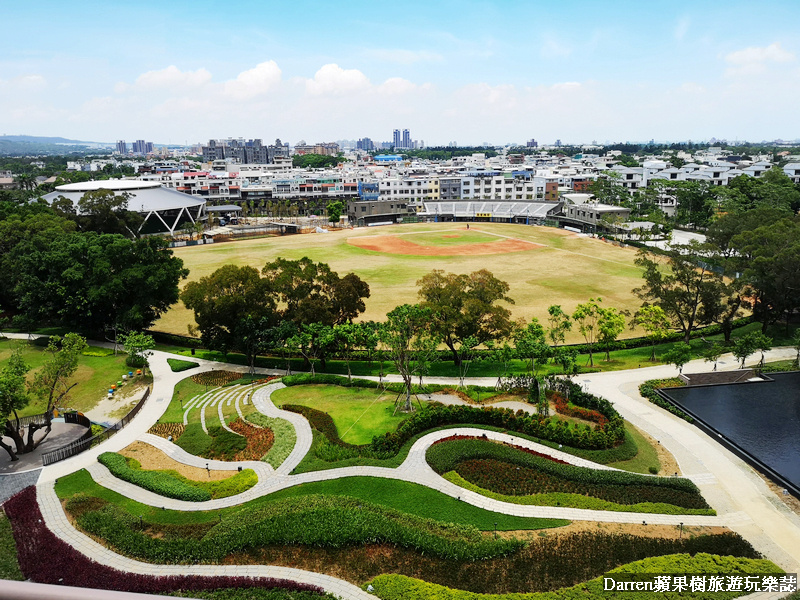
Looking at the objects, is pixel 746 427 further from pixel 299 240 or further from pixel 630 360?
pixel 299 240

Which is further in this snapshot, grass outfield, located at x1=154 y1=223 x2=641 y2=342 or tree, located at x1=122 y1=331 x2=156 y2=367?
grass outfield, located at x1=154 y1=223 x2=641 y2=342

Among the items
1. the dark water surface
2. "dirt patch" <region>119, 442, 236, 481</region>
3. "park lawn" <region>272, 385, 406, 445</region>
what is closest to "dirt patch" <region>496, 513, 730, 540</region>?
the dark water surface

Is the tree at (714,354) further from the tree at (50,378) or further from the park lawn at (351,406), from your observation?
the tree at (50,378)

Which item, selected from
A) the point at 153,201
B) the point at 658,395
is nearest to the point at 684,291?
the point at 658,395

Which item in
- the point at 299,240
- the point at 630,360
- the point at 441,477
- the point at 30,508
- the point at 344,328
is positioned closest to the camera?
the point at 30,508

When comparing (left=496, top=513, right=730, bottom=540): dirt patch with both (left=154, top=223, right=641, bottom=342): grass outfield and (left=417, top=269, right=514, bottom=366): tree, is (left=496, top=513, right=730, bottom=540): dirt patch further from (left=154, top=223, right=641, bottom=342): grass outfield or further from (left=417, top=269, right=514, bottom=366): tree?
(left=154, top=223, right=641, bottom=342): grass outfield

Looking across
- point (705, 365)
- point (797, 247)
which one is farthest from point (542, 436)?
point (797, 247)
